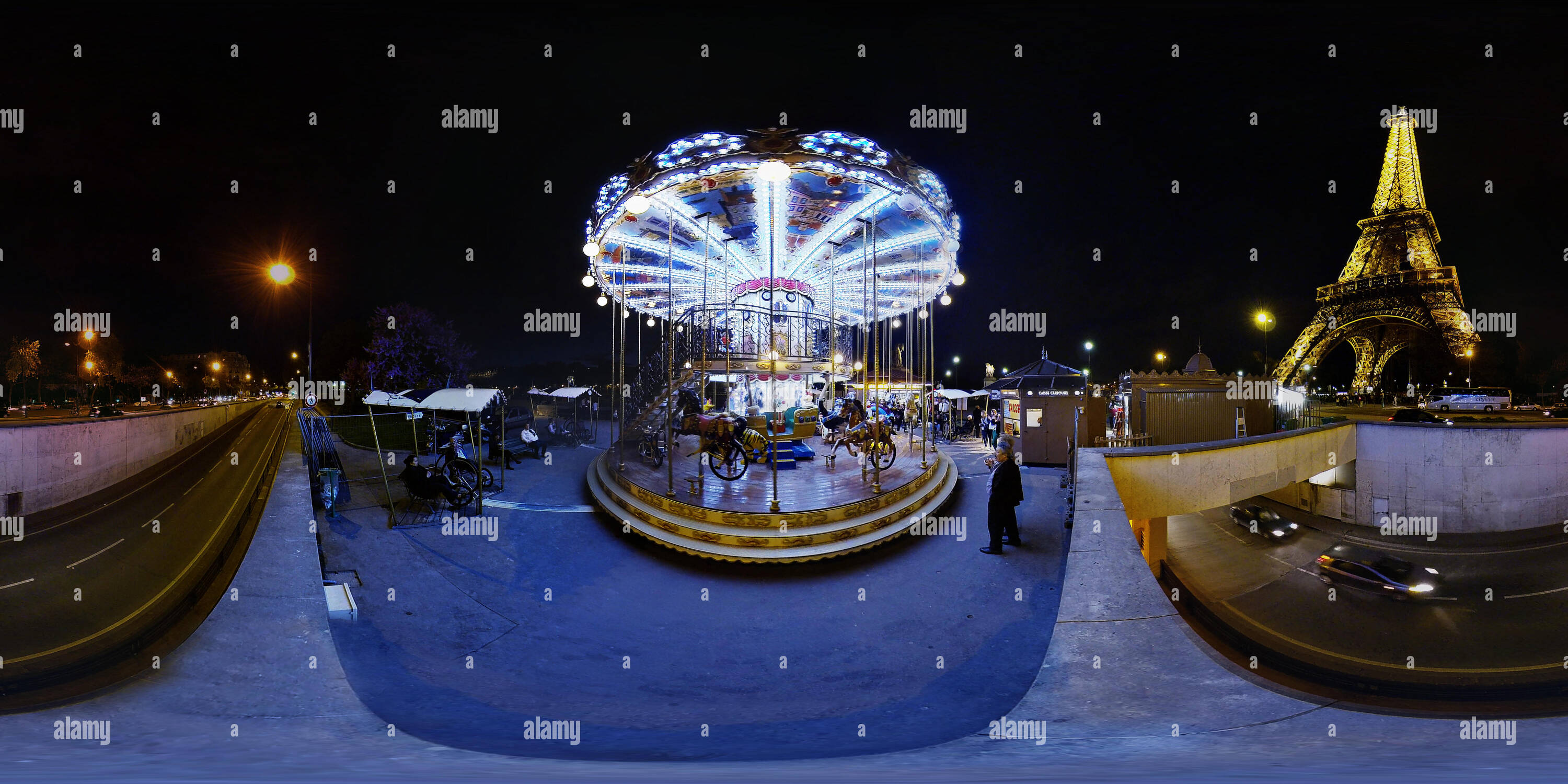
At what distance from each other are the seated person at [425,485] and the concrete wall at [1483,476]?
16.7 meters

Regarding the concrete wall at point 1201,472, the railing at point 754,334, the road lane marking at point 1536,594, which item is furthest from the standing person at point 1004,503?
the road lane marking at point 1536,594

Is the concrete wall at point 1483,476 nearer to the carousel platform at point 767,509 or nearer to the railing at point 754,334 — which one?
the carousel platform at point 767,509

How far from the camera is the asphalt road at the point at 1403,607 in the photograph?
641 centimetres

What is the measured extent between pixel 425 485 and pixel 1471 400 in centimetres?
3712

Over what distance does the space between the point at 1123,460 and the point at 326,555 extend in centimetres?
960

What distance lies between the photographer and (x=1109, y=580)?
427 cm

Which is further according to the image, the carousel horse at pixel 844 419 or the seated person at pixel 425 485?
the carousel horse at pixel 844 419

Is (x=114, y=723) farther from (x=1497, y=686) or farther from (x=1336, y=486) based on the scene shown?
(x=1336, y=486)

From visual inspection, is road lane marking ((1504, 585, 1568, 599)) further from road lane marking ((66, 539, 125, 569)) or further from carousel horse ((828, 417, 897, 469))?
road lane marking ((66, 539, 125, 569))

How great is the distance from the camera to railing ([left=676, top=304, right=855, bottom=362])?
13758 mm

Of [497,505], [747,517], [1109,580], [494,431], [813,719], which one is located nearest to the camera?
[813,719]

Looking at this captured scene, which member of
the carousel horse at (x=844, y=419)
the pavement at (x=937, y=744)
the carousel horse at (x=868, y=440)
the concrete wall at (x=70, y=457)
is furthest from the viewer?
the carousel horse at (x=844, y=419)

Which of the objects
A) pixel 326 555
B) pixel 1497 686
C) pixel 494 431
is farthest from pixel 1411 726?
pixel 494 431

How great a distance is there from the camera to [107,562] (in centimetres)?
469
